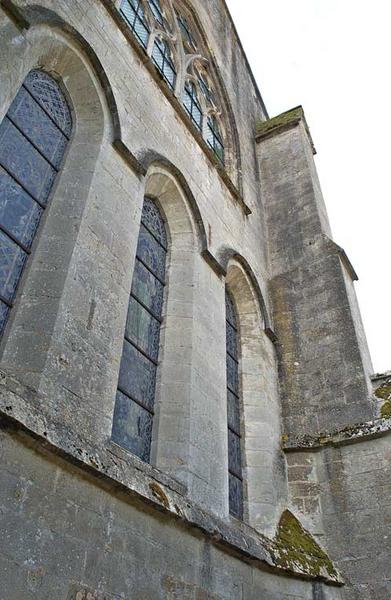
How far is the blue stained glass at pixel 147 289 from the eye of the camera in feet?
16.6

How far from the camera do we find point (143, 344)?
15.8ft

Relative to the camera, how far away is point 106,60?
18.5ft

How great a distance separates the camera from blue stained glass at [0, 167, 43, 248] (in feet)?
12.6

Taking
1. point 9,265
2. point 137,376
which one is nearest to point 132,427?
point 137,376

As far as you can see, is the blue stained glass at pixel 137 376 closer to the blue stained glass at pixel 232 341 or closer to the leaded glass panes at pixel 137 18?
the blue stained glass at pixel 232 341

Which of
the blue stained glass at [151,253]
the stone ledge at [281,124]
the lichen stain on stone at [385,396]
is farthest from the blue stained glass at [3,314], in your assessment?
the stone ledge at [281,124]

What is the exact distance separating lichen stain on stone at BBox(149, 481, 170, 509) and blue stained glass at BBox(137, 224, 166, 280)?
2363 millimetres

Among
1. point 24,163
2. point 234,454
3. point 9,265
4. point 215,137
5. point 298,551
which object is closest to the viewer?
point 9,265

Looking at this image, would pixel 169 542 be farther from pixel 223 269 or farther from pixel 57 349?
pixel 223 269

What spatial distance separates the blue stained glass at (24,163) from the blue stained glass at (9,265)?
570 mm

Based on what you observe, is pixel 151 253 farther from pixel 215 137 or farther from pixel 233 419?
pixel 215 137

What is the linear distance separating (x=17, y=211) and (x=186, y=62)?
562 cm

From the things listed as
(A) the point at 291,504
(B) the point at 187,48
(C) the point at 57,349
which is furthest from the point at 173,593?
(B) the point at 187,48

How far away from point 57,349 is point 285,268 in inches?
211
